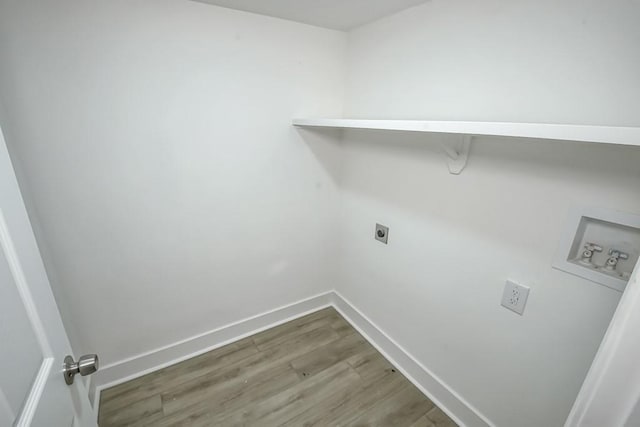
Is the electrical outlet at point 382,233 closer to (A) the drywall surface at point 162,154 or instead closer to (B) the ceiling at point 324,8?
(A) the drywall surface at point 162,154

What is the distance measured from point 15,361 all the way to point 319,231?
1691mm

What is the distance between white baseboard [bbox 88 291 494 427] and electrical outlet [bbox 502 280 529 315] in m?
0.61

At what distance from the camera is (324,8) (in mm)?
1391

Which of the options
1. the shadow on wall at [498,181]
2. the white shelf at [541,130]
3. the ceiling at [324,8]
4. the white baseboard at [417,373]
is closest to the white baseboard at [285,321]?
the white baseboard at [417,373]

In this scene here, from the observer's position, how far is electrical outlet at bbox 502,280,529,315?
114cm

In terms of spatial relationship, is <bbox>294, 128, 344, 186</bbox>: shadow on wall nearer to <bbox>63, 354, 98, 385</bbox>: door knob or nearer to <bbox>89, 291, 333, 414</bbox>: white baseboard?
<bbox>89, 291, 333, 414</bbox>: white baseboard

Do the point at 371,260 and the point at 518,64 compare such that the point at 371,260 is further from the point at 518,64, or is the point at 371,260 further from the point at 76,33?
the point at 76,33

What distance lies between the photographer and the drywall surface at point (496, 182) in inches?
35.2

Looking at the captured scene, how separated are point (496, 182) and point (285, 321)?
5.52ft

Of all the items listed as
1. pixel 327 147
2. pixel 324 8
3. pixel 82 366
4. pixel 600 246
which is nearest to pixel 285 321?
pixel 327 147

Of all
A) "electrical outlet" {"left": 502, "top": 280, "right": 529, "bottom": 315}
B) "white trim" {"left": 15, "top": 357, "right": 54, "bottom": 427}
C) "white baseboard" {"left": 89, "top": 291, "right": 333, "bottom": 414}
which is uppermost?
"white trim" {"left": 15, "top": 357, "right": 54, "bottom": 427}

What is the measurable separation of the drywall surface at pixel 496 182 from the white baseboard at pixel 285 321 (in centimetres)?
6

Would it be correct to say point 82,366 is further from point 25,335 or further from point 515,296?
point 515,296

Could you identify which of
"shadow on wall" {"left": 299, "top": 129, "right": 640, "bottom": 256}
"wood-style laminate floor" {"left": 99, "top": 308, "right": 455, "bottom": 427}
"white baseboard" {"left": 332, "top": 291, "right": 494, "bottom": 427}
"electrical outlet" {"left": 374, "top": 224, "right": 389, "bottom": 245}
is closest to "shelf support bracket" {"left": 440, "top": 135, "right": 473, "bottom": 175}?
"shadow on wall" {"left": 299, "top": 129, "right": 640, "bottom": 256}
